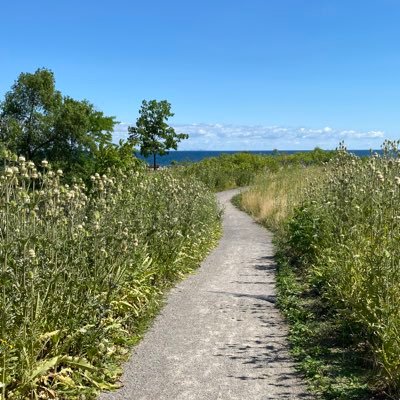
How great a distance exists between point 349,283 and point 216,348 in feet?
5.66

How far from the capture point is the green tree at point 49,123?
66.3 feet

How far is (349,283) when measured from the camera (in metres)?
5.97

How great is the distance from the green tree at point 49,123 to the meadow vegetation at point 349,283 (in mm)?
12104

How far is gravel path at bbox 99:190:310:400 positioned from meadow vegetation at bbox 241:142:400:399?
0.85 feet

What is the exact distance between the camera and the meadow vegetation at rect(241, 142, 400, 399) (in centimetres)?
444

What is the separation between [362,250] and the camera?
641 cm

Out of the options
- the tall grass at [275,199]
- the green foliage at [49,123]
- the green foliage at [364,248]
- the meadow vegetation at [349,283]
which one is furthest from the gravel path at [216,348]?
the green foliage at [49,123]

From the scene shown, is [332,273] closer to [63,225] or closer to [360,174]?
[360,174]

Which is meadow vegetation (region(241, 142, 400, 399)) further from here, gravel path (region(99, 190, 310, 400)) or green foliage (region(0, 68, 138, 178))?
green foliage (region(0, 68, 138, 178))

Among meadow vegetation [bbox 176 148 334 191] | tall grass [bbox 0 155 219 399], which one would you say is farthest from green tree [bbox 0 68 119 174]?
tall grass [bbox 0 155 219 399]

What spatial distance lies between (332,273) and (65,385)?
3.67m

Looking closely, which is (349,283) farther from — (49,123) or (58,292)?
(49,123)

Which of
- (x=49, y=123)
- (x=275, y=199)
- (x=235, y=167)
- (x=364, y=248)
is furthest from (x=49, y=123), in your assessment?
(x=364, y=248)

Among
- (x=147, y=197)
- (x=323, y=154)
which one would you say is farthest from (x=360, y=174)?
(x=323, y=154)
